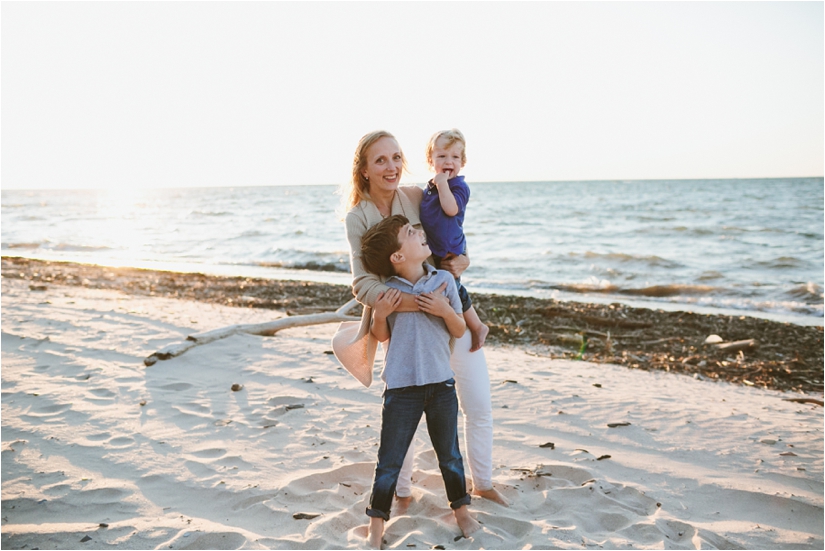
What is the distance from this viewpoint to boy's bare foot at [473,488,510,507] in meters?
3.43

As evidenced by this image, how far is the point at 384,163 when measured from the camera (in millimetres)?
3041

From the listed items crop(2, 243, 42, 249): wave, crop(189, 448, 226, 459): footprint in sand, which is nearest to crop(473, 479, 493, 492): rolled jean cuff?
crop(189, 448, 226, 459): footprint in sand

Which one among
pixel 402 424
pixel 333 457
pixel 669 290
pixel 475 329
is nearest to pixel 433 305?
pixel 475 329

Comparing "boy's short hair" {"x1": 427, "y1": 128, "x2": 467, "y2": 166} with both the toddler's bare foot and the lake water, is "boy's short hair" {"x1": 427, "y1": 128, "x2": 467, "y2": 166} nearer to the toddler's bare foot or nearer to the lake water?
the toddler's bare foot

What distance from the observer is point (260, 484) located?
3.61 m

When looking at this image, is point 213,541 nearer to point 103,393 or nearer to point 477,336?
point 477,336

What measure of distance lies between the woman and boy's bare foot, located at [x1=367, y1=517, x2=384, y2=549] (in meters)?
0.39

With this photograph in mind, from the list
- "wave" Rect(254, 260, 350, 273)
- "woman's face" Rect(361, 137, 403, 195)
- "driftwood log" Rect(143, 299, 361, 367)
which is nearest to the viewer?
"woman's face" Rect(361, 137, 403, 195)

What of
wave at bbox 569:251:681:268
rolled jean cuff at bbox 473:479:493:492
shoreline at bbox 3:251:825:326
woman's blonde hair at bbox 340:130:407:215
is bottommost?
shoreline at bbox 3:251:825:326

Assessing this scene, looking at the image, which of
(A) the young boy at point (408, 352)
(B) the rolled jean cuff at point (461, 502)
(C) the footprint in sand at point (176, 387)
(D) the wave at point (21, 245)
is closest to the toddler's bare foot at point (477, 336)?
(A) the young boy at point (408, 352)

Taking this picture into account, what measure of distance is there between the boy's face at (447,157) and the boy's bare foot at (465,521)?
5.93 ft

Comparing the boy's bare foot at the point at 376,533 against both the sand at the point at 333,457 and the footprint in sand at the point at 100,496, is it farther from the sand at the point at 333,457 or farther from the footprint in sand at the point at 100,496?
the footprint in sand at the point at 100,496

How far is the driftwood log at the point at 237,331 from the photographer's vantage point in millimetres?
5973

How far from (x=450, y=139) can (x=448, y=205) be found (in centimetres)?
42
